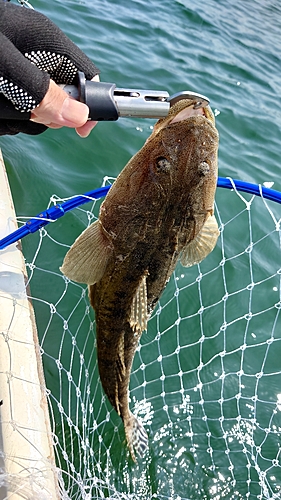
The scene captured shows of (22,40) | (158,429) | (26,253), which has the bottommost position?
(158,429)

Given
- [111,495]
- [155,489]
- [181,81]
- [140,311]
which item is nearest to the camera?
[140,311]

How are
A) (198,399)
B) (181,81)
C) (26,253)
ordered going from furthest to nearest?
(181,81), (26,253), (198,399)

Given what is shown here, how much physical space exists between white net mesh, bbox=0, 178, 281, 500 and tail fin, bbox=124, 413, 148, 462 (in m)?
0.20

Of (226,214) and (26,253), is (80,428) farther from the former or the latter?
(226,214)

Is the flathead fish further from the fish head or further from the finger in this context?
the finger

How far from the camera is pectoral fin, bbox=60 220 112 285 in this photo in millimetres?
2480

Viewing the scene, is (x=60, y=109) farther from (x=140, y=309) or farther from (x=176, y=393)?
(x=176, y=393)

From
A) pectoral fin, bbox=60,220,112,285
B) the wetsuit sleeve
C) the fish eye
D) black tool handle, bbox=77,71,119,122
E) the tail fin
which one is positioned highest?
the wetsuit sleeve

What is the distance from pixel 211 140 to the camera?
240cm

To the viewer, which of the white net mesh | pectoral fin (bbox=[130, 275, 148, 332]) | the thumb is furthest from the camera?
the white net mesh

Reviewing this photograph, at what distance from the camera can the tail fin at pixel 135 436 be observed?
354 centimetres

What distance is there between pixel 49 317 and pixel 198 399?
156 centimetres

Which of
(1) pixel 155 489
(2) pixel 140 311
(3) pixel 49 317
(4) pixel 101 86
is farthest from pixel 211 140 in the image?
(1) pixel 155 489

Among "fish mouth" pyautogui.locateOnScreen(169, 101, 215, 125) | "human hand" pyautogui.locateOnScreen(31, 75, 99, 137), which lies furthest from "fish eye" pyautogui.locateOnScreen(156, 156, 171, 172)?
"human hand" pyautogui.locateOnScreen(31, 75, 99, 137)
